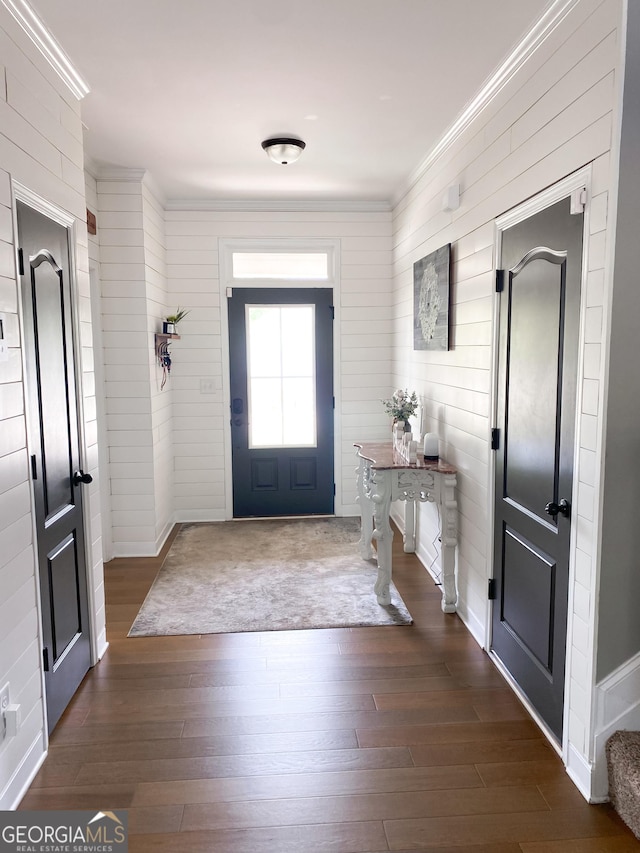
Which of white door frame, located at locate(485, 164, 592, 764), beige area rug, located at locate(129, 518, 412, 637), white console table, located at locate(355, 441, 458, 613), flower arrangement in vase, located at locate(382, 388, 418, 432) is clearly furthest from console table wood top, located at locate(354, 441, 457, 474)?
white door frame, located at locate(485, 164, 592, 764)

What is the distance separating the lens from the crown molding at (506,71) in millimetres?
2221

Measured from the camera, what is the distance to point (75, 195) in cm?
282

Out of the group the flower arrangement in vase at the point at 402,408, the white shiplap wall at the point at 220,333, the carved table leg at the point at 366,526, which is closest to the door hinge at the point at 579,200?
the flower arrangement in vase at the point at 402,408

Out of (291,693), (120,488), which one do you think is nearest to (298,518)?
(120,488)

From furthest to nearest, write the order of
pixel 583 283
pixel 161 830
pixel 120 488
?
pixel 120 488
pixel 583 283
pixel 161 830

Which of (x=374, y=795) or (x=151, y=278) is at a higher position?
(x=151, y=278)

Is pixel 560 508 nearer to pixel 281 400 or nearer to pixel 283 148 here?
pixel 283 148

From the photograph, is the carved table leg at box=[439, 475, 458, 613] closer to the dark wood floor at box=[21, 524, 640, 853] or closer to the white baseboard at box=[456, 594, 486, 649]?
the white baseboard at box=[456, 594, 486, 649]

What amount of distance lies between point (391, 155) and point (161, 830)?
3.86m

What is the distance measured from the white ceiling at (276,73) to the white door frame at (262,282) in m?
0.96

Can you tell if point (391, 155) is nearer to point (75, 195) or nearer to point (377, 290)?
point (377, 290)

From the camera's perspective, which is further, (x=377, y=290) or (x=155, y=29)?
(x=377, y=290)

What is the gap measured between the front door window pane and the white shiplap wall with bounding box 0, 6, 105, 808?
2.80 metres

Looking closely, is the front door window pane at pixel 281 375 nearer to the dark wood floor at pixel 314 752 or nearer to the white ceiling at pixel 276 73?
the white ceiling at pixel 276 73
